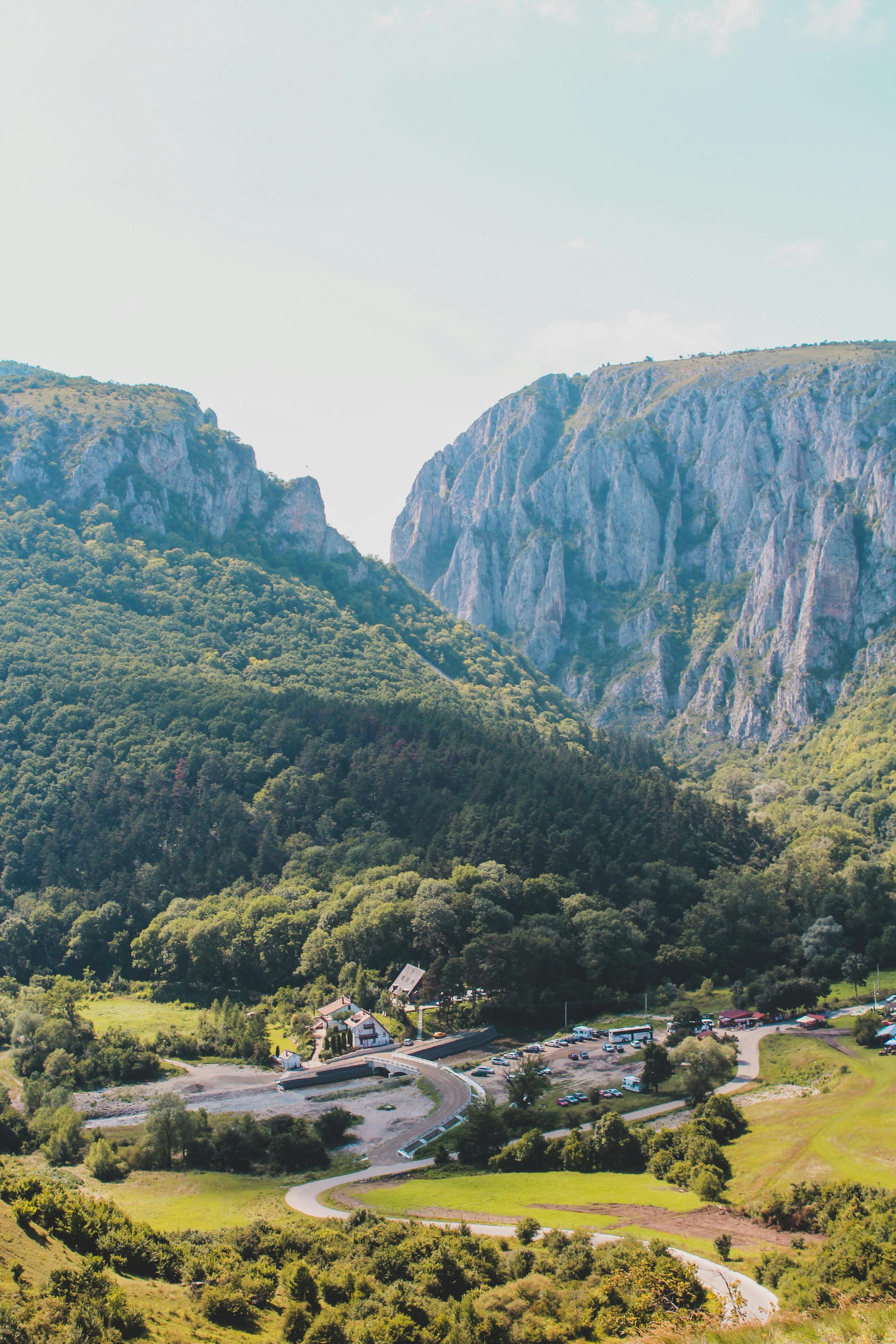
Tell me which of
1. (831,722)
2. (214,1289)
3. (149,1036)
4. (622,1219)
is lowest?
(149,1036)

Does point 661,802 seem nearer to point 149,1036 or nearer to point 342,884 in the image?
point 342,884

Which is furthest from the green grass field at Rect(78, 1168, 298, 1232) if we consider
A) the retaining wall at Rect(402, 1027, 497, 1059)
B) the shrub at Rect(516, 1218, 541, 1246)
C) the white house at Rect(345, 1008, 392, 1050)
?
the white house at Rect(345, 1008, 392, 1050)

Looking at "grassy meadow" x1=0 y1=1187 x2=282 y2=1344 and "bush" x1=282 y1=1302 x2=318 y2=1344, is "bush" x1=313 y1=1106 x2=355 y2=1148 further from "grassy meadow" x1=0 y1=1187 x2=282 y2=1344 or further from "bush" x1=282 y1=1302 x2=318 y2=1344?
"bush" x1=282 y1=1302 x2=318 y2=1344

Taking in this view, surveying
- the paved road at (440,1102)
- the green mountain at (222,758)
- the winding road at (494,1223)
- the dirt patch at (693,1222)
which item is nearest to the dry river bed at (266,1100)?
the paved road at (440,1102)

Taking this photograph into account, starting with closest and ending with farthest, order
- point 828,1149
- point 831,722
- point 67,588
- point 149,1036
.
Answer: point 828,1149
point 149,1036
point 67,588
point 831,722

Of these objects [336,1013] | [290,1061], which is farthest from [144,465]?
[290,1061]

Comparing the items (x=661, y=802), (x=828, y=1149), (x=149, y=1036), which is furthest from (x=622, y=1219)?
(x=661, y=802)
